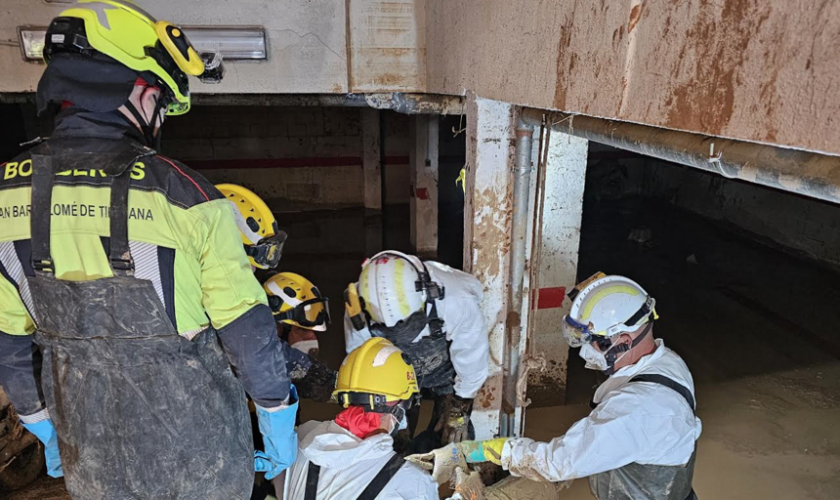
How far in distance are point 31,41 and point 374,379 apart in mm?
2793

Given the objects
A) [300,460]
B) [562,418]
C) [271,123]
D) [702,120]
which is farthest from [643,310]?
[271,123]

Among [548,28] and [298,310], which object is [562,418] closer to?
[298,310]

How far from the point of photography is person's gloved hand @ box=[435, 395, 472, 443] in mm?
3180

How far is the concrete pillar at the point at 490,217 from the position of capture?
277cm

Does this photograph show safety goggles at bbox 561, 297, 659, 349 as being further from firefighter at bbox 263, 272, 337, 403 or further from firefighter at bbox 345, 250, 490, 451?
Answer: firefighter at bbox 263, 272, 337, 403

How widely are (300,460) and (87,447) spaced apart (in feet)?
2.42

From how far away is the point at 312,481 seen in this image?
1.96m

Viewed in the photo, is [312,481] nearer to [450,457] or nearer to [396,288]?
[450,457]

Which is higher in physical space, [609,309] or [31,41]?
[31,41]

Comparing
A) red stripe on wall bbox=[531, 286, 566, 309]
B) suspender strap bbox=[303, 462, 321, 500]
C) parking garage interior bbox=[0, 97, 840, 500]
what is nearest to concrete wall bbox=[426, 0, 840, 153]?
parking garage interior bbox=[0, 97, 840, 500]

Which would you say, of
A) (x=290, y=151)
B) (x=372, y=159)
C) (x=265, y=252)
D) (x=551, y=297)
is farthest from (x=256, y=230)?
(x=290, y=151)

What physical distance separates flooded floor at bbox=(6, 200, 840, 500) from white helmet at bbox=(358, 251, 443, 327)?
6.20 feet

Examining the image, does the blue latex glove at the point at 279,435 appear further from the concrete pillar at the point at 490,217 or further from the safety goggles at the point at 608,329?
the concrete pillar at the point at 490,217

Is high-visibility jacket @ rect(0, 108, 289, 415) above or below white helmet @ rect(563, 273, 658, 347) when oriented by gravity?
above
